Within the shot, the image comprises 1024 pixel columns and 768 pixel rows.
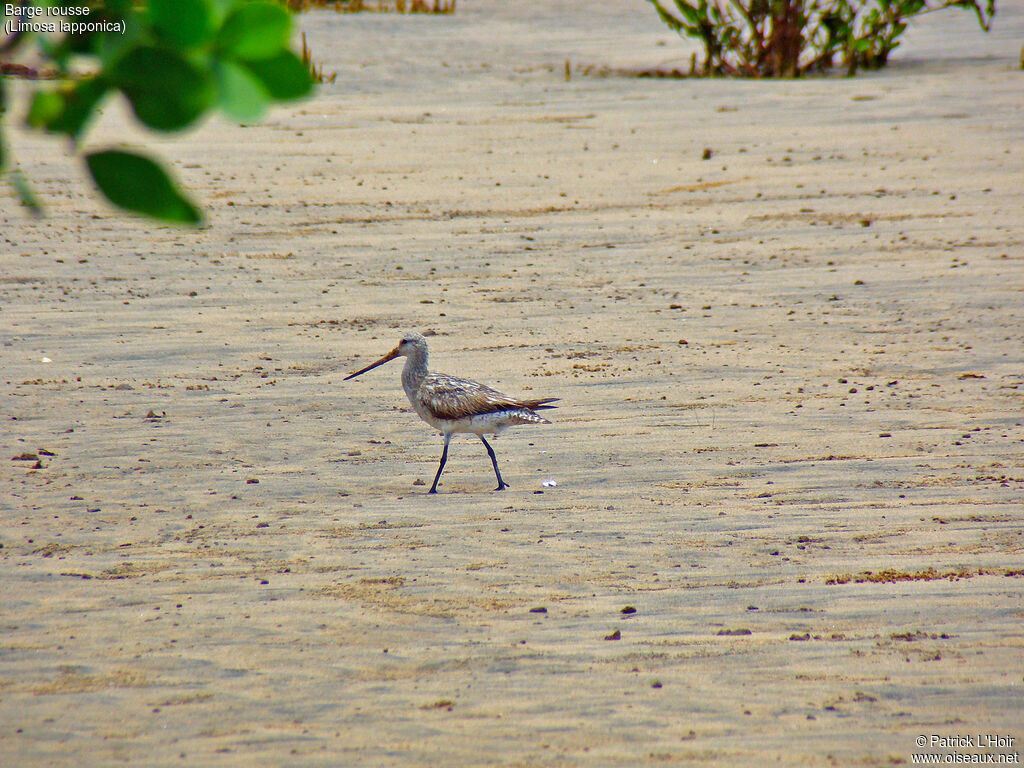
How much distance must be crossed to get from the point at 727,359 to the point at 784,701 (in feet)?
14.1

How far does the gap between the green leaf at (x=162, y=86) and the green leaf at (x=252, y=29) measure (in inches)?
3.0

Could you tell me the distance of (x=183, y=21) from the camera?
164cm

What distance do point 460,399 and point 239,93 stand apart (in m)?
4.65

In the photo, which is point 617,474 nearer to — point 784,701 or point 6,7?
point 784,701

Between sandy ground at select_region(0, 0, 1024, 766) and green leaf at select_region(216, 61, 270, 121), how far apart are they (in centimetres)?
248

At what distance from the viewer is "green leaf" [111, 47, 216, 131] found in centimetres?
165

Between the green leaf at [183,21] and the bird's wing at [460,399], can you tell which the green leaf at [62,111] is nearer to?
the green leaf at [183,21]

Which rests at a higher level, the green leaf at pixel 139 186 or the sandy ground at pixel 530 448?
the green leaf at pixel 139 186

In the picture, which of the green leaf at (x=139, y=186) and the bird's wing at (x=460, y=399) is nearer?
the green leaf at (x=139, y=186)

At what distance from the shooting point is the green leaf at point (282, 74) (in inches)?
67.8

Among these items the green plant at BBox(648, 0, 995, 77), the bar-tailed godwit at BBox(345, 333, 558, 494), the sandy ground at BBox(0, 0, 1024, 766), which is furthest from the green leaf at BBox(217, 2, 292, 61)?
the green plant at BBox(648, 0, 995, 77)

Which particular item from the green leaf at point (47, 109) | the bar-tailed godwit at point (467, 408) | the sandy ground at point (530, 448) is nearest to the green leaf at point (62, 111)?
the green leaf at point (47, 109)

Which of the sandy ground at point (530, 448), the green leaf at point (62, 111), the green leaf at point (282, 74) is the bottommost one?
the sandy ground at point (530, 448)

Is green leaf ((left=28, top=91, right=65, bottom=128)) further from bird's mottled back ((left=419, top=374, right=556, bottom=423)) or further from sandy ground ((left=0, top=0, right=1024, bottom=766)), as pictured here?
bird's mottled back ((left=419, top=374, right=556, bottom=423))
